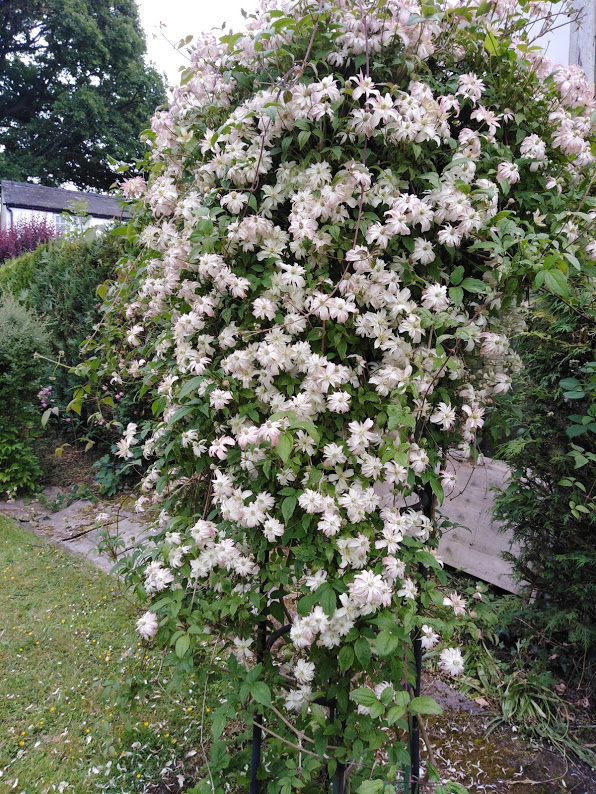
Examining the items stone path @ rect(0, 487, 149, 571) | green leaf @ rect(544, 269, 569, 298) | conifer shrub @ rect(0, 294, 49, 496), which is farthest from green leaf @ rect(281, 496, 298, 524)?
conifer shrub @ rect(0, 294, 49, 496)

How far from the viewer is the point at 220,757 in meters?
1.60

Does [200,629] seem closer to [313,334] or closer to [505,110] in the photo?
[313,334]

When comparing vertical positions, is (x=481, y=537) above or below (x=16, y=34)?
below

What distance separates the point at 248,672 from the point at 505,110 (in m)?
1.51

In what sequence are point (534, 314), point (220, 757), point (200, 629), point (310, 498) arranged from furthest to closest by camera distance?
point (534, 314)
point (220, 757)
point (200, 629)
point (310, 498)

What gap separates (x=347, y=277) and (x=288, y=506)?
540 mm

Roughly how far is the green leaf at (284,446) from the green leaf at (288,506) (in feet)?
0.48

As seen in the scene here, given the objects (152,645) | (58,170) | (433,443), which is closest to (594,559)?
(433,443)

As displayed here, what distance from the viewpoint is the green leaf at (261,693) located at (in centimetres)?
Result: 128

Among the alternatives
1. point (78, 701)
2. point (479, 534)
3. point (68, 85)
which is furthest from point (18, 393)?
point (68, 85)

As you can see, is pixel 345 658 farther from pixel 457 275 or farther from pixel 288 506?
pixel 457 275

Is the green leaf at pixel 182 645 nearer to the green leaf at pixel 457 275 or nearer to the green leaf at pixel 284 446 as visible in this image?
the green leaf at pixel 284 446

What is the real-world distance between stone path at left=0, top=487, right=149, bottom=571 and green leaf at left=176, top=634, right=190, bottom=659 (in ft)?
9.48

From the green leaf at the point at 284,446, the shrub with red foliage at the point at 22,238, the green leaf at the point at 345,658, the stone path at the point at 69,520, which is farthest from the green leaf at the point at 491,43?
the shrub with red foliage at the point at 22,238
